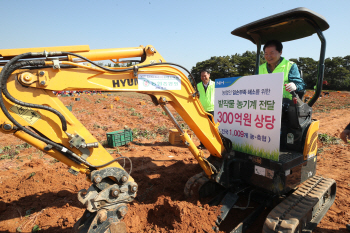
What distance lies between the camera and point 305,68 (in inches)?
1500

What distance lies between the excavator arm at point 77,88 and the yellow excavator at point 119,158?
0.01 metres

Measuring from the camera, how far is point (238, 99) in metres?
3.50

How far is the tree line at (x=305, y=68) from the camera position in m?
37.0

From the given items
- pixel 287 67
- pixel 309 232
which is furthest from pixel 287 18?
pixel 309 232

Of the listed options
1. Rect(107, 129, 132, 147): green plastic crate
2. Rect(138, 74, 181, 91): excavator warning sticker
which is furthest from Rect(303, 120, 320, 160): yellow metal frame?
Rect(107, 129, 132, 147): green plastic crate

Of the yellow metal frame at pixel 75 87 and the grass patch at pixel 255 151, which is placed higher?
the yellow metal frame at pixel 75 87

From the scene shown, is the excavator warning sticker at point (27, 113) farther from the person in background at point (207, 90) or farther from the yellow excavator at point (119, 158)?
the person in background at point (207, 90)

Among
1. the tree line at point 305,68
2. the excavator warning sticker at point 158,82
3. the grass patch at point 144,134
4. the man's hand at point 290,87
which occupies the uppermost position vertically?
the tree line at point 305,68

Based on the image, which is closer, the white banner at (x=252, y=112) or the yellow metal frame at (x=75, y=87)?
the yellow metal frame at (x=75, y=87)

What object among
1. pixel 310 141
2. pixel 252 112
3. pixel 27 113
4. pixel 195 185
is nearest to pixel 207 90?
pixel 252 112

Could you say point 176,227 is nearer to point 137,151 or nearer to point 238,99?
point 238,99

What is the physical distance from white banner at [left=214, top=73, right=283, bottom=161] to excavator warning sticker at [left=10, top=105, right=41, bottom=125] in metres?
2.81

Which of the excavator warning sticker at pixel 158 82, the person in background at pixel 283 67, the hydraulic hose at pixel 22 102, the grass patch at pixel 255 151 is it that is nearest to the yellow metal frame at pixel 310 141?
the person in background at pixel 283 67

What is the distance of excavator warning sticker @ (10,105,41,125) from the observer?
88.8 inches
